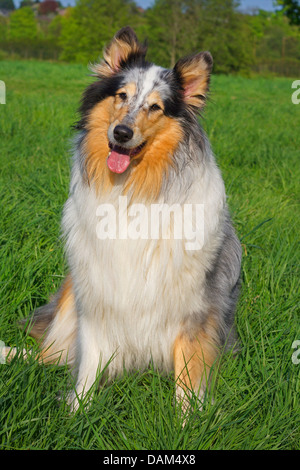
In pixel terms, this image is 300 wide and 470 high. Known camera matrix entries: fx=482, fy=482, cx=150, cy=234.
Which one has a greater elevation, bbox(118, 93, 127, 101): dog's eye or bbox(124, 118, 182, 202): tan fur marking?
bbox(118, 93, 127, 101): dog's eye

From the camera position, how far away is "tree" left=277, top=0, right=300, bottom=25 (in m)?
21.9

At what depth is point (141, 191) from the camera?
2543mm

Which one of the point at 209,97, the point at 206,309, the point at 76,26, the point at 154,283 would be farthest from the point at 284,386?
the point at 76,26

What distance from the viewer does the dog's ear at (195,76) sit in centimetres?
261

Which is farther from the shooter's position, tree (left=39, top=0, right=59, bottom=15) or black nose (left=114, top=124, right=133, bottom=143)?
tree (left=39, top=0, right=59, bottom=15)

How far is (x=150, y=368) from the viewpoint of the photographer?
275cm

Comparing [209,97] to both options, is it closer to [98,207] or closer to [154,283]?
[98,207]

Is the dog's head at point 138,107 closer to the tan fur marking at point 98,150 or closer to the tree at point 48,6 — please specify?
the tan fur marking at point 98,150

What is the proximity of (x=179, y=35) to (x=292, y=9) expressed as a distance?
15372 mm

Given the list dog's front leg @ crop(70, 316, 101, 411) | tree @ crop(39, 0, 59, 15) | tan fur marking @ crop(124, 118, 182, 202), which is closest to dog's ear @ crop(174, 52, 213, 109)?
tan fur marking @ crop(124, 118, 182, 202)

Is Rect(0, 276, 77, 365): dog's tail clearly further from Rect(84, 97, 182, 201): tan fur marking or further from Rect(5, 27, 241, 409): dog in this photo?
Rect(84, 97, 182, 201): tan fur marking

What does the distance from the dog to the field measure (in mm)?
165

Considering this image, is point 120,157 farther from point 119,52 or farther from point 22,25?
point 22,25
